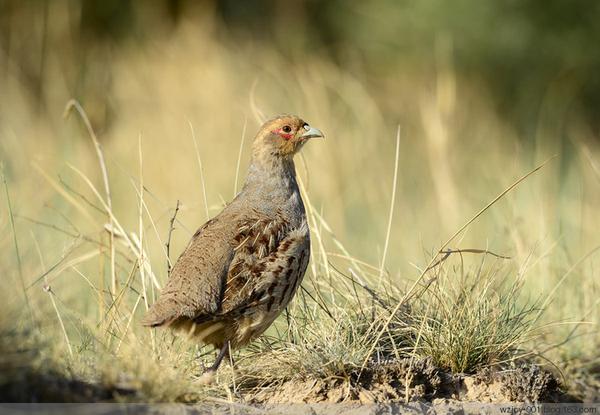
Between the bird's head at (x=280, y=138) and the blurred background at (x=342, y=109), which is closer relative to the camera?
the bird's head at (x=280, y=138)

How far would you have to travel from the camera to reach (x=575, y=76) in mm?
14992

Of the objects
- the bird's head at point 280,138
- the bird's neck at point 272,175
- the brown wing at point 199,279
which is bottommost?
the brown wing at point 199,279

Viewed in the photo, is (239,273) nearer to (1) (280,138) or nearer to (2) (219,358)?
(2) (219,358)

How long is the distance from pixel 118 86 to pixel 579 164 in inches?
247

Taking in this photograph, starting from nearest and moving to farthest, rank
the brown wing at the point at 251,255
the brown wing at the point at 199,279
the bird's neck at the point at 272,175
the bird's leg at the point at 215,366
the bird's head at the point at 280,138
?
the brown wing at the point at 199,279, the bird's leg at the point at 215,366, the brown wing at the point at 251,255, the bird's neck at the point at 272,175, the bird's head at the point at 280,138

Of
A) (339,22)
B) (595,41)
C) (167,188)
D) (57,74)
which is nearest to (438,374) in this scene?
(167,188)

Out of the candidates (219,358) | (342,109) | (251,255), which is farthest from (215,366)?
(342,109)

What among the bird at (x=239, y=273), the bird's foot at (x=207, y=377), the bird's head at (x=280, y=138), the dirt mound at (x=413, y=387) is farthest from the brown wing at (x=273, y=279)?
the bird's head at (x=280, y=138)

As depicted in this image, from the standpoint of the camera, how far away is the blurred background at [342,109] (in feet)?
29.0

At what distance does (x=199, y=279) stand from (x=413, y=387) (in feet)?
3.94

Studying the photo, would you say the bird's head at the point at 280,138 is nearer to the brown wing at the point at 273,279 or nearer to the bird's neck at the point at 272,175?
the bird's neck at the point at 272,175

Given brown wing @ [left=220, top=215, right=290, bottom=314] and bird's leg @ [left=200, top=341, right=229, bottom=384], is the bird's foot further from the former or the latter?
brown wing @ [left=220, top=215, right=290, bottom=314]

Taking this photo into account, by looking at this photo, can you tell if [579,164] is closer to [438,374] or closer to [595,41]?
[595,41]

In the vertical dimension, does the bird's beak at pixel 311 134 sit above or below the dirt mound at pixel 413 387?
above
